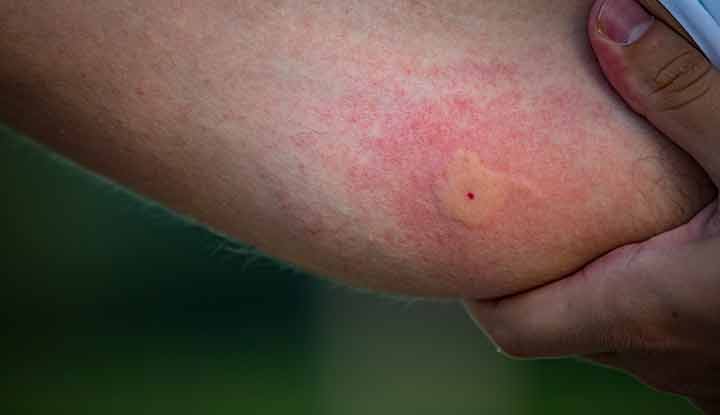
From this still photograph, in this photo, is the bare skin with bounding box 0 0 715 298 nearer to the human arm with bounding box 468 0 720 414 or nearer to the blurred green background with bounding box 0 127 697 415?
the human arm with bounding box 468 0 720 414

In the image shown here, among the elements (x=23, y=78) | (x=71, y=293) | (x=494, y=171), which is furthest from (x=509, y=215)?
(x=71, y=293)

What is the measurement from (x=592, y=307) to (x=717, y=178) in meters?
0.22

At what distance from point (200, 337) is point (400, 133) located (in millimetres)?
6496

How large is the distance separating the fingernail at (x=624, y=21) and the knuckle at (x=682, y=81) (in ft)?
0.16

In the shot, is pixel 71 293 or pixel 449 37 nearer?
pixel 449 37

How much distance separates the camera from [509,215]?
48.6 inches

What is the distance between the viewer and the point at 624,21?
1152 millimetres

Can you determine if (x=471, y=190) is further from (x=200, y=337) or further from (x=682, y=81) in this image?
(x=200, y=337)

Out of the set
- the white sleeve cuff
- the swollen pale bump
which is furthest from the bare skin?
the white sleeve cuff

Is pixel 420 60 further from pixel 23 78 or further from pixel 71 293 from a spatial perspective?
pixel 71 293

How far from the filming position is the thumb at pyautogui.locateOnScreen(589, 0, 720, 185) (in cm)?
113

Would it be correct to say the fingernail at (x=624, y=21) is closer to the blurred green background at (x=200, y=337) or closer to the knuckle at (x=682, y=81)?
the knuckle at (x=682, y=81)

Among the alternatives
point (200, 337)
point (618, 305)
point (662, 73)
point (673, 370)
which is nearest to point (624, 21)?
point (662, 73)

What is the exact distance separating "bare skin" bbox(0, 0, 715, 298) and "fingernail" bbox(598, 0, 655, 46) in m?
0.05
